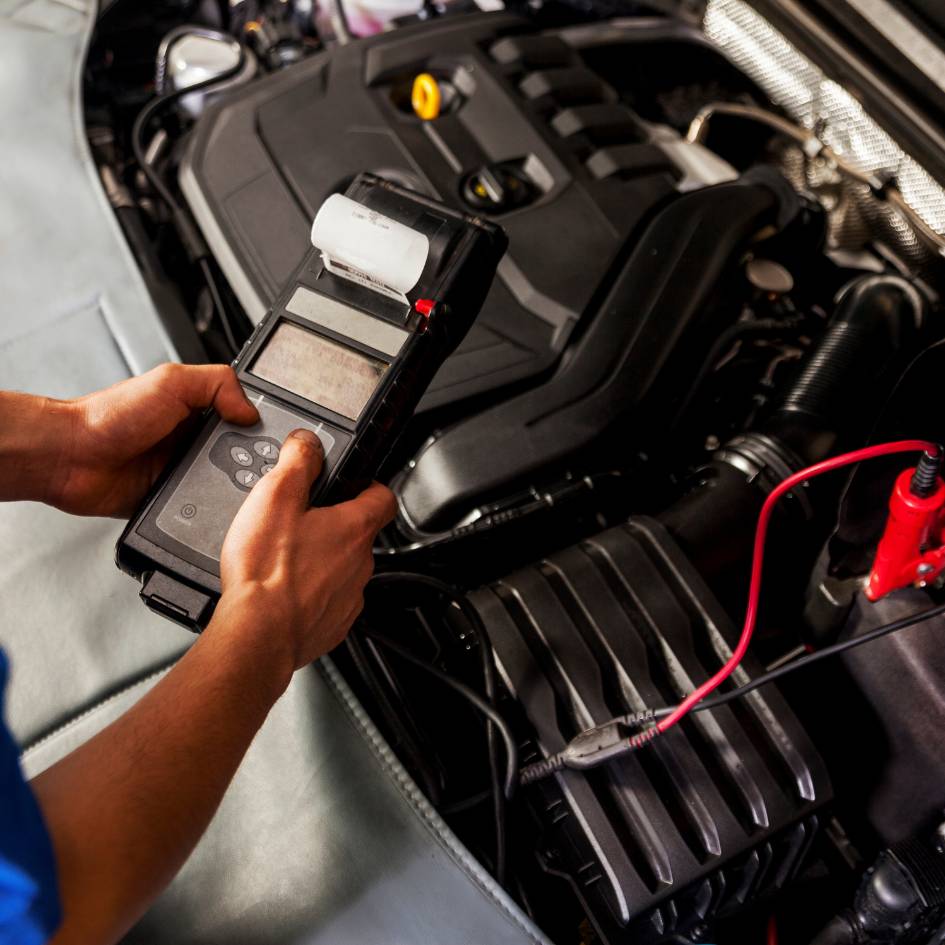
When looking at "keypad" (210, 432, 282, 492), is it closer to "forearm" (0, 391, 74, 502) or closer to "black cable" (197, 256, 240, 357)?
"forearm" (0, 391, 74, 502)

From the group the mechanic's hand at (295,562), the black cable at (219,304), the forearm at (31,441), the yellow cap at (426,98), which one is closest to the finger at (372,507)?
the mechanic's hand at (295,562)

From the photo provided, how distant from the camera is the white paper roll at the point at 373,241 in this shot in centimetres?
71

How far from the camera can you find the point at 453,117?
1.03 meters

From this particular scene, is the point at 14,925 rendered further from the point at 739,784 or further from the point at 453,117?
the point at 453,117

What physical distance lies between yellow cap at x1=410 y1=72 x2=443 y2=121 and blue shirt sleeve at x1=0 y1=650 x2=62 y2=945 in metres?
0.75

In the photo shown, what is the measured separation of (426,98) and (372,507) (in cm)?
52

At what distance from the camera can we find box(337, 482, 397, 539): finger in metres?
0.69

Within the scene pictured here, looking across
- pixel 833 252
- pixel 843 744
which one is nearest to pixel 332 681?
pixel 843 744

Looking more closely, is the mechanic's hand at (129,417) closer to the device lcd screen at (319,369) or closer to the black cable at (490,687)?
the device lcd screen at (319,369)

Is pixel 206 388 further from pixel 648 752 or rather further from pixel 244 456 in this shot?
pixel 648 752

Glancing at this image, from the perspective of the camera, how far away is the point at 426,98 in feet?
3.35

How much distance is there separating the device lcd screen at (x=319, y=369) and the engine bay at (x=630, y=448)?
12 centimetres

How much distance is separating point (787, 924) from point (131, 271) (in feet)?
2.74

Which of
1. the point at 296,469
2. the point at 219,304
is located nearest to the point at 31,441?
the point at 296,469
